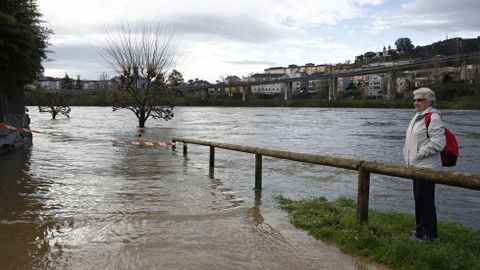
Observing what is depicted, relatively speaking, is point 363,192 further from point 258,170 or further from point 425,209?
point 258,170

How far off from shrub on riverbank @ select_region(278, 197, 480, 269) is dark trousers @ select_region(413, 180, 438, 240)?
161 millimetres

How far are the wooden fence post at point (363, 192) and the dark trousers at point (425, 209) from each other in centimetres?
60

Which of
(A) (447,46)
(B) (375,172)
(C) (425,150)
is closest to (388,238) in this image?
(B) (375,172)

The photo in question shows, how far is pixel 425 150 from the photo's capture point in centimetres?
481

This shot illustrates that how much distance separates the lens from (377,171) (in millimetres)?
5199

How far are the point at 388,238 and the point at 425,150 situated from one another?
3.69 ft

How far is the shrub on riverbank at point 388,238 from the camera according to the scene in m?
4.36

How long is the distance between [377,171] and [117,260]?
3121mm

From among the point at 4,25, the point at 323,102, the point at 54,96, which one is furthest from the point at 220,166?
the point at 323,102

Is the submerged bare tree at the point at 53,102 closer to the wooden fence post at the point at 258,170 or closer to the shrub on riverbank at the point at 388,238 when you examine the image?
the wooden fence post at the point at 258,170

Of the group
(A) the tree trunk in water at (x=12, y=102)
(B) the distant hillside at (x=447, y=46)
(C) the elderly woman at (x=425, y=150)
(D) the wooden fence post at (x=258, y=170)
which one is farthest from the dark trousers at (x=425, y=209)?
(B) the distant hillside at (x=447, y=46)

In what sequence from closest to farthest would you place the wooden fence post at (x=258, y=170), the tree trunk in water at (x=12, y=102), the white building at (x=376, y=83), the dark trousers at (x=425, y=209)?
the dark trousers at (x=425, y=209) < the wooden fence post at (x=258, y=170) < the tree trunk in water at (x=12, y=102) < the white building at (x=376, y=83)

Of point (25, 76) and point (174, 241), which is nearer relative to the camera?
point (174, 241)

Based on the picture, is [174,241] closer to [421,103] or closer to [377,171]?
[377,171]
